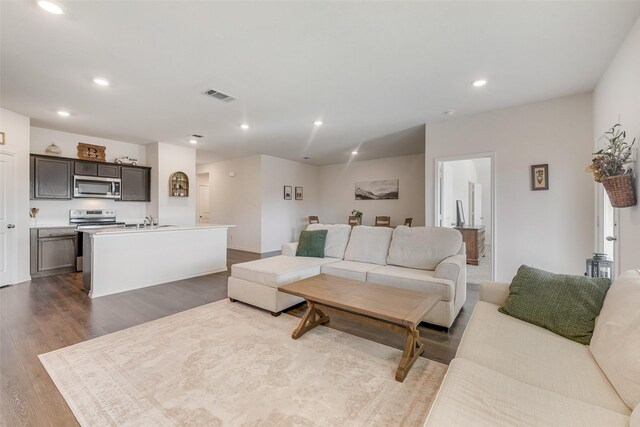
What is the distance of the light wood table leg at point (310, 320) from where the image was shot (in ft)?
7.98

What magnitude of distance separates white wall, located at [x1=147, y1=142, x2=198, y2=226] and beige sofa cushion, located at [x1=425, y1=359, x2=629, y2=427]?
6334mm

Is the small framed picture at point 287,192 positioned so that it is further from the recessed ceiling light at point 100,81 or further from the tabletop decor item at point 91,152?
the recessed ceiling light at point 100,81

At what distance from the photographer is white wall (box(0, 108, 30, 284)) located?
4043 millimetres

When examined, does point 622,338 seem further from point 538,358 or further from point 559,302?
point 559,302

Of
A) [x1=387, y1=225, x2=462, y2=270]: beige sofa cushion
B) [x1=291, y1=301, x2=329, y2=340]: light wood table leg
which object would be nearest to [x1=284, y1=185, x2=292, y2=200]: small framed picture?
[x1=387, y1=225, x2=462, y2=270]: beige sofa cushion

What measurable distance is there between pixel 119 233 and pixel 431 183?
15.4 ft

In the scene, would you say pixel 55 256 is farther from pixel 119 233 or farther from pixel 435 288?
pixel 435 288

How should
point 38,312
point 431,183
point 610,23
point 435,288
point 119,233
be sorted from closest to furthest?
point 610,23
point 435,288
point 38,312
point 119,233
point 431,183

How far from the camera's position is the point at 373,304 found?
210cm

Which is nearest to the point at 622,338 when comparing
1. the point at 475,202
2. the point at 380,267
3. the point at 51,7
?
the point at 380,267

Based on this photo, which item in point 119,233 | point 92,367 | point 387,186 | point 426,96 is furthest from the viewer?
point 387,186

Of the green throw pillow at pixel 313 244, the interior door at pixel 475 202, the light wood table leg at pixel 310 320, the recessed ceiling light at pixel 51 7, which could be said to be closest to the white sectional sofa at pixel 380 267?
the green throw pillow at pixel 313 244

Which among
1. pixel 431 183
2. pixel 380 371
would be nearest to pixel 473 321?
pixel 380 371

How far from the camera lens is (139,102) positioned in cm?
369
